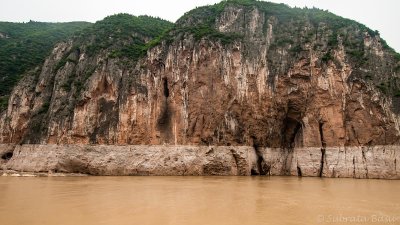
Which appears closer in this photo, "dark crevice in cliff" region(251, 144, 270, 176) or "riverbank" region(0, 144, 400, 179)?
"riverbank" region(0, 144, 400, 179)

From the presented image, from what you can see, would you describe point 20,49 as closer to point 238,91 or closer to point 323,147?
point 238,91

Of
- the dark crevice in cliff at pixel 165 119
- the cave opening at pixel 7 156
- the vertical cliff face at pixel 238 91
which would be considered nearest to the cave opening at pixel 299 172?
the vertical cliff face at pixel 238 91

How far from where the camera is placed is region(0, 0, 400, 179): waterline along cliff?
3031cm

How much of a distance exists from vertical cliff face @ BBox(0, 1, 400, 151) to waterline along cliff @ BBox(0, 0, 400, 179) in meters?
0.11

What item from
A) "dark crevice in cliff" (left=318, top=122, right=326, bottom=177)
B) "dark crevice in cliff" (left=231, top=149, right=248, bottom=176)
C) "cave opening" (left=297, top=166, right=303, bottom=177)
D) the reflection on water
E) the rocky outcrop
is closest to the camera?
the reflection on water

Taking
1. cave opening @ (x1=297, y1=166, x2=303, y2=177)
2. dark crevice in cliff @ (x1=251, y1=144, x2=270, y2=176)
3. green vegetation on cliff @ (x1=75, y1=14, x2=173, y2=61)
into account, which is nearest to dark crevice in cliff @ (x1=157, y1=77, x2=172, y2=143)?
green vegetation on cliff @ (x1=75, y1=14, x2=173, y2=61)

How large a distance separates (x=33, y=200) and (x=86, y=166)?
19575mm

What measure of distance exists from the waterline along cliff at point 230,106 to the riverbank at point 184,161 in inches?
3.7

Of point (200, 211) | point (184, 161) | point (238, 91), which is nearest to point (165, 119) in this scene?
point (184, 161)

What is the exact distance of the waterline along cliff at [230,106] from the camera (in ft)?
99.5

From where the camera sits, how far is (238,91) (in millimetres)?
33469

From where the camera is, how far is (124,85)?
36.1m

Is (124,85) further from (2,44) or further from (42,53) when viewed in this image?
(2,44)

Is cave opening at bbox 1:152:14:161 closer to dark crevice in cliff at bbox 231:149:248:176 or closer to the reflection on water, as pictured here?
dark crevice in cliff at bbox 231:149:248:176
